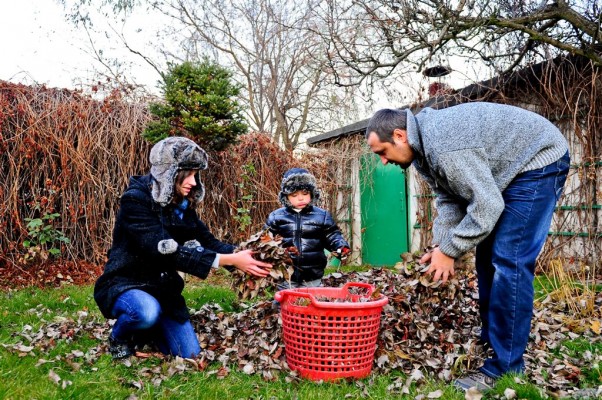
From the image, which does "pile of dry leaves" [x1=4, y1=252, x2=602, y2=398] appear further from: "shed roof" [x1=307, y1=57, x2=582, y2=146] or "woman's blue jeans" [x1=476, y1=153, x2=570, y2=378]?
"shed roof" [x1=307, y1=57, x2=582, y2=146]

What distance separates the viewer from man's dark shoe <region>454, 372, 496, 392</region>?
2.37 meters

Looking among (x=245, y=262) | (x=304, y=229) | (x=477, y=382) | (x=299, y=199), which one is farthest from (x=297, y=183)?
(x=477, y=382)

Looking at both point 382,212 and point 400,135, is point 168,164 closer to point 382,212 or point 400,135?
point 400,135

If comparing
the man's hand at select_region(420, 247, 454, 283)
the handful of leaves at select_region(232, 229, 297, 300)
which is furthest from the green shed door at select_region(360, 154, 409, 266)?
the man's hand at select_region(420, 247, 454, 283)

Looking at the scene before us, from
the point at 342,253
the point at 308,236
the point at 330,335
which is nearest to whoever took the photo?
the point at 330,335

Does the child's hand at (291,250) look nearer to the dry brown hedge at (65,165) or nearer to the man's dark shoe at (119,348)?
the man's dark shoe at (119,348)

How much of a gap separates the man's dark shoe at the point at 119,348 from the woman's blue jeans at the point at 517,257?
2.00 m

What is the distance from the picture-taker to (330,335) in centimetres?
247

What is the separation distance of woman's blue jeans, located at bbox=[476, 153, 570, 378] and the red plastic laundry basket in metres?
0.57

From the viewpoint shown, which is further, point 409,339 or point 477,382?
point 409,339

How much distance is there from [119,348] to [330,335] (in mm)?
1287

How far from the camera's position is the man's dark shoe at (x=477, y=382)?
237cm

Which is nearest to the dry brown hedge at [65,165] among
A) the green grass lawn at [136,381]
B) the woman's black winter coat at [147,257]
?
the green grass lawn at [136,381]

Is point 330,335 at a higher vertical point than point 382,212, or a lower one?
lower
